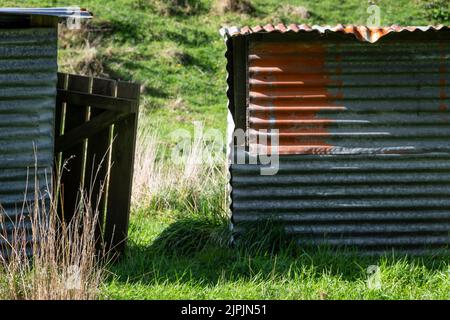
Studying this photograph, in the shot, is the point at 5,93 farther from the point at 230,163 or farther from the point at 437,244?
the point at 437,244

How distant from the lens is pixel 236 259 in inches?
289

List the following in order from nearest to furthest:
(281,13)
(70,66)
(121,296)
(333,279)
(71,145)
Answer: (121,296), (333,279), (71,145), (70,66), (281,13)

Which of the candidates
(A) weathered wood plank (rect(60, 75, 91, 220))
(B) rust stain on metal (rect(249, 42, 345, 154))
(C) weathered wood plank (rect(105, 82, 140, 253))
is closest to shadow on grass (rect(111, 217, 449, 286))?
→ (C) weathered wood plank (rect(105, 82, 140, 253))

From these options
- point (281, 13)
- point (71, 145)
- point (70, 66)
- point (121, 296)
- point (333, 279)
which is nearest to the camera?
point (121, 296)

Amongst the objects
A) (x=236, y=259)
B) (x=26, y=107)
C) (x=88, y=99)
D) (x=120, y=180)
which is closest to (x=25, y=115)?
(x=26, y=107)

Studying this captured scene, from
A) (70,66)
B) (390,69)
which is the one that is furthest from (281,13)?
(390,69)

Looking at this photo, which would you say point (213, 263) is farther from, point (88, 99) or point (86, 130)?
point (88, 99)

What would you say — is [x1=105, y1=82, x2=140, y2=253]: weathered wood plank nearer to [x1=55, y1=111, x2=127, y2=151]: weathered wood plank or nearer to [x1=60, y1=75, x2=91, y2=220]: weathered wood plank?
[x1=55, y1=111, x2=127, y2=151]: weathered wood plank

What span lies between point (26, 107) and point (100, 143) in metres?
0.89

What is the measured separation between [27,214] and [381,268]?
3.16 meters

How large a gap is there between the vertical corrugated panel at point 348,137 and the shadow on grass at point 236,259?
0.24 metres

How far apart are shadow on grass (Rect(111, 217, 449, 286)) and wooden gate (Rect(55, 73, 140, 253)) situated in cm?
41

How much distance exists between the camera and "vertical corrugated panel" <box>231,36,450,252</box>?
7660mm

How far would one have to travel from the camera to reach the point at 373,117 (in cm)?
771
